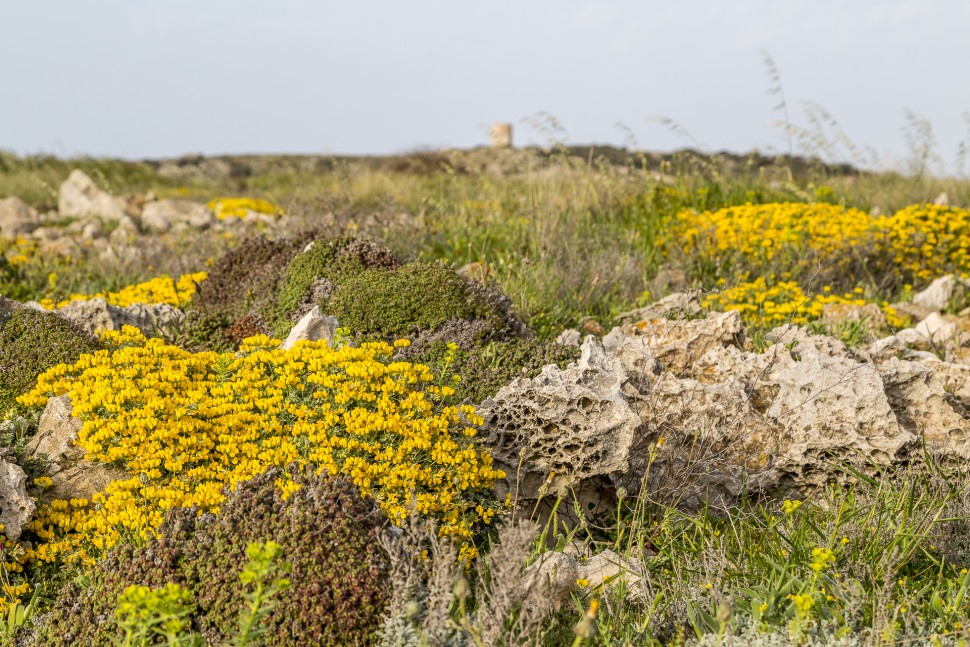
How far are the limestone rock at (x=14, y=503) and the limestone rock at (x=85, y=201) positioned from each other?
1156 cm

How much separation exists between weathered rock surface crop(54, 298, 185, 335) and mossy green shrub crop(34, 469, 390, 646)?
2.55 m

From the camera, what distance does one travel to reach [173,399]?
13.5ft

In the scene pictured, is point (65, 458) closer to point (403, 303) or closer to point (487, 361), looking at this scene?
point (403, 303)

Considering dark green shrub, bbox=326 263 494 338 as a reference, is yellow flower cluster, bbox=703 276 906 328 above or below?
below

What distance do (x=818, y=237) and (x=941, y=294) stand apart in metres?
1.31

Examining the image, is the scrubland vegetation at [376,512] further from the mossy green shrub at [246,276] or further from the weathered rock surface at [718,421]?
the weathered rock surface at [718,421]

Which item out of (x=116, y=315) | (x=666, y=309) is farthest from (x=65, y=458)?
(x=666, y=309)

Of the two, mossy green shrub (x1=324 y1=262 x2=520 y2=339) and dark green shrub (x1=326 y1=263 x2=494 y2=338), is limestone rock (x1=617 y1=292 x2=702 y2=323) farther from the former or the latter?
dark green shrub (x1=326 y1=263 x2=494 y2=338)

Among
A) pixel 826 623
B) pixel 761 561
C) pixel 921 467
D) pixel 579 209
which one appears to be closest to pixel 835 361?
pixel 921 467

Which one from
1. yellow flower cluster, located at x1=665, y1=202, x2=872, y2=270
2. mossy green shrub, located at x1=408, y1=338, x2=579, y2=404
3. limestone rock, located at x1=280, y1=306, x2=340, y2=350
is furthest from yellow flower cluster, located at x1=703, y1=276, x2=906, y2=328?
limestone rock, located at x1=280, y1=306, x2=340, y2=350

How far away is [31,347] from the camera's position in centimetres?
506

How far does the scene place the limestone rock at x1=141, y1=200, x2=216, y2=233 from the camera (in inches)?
504

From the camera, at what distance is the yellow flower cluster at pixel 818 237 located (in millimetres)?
9070

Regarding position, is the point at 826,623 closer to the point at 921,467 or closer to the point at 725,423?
the point at 725,423
